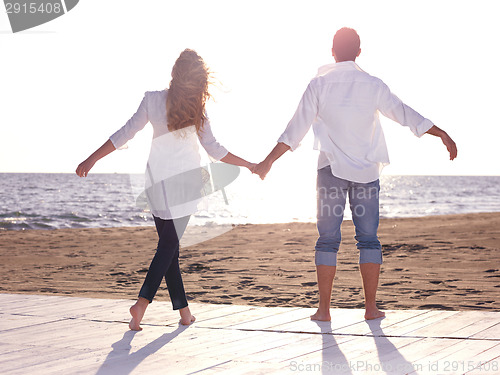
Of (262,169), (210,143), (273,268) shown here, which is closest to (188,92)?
(210,143)

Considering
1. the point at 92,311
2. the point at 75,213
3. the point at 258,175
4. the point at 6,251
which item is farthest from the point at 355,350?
the point at 75,213

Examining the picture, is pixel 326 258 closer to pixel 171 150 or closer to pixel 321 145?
pixel 321 145

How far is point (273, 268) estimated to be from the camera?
8742mm

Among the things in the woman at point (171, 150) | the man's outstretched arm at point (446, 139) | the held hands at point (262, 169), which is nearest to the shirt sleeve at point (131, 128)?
the woman at point (171, 150)

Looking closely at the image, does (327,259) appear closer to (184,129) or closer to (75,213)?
(184,129)

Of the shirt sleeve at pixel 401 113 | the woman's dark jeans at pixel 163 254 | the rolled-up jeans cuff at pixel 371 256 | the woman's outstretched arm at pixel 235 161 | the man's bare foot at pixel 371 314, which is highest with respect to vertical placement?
the shirt sleeve at pixel 401 113

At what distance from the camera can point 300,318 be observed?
404 cm

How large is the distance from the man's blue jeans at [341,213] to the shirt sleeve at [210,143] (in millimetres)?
658

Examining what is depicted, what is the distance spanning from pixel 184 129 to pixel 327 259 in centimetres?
124

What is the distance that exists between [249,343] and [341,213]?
3.53 ft

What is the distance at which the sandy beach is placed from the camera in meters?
6.12

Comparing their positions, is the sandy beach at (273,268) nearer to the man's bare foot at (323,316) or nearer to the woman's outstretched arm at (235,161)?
the man's bare foot at (323,316)

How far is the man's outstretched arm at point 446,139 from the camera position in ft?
12.5

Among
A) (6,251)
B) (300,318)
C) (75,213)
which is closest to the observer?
(300,318)
